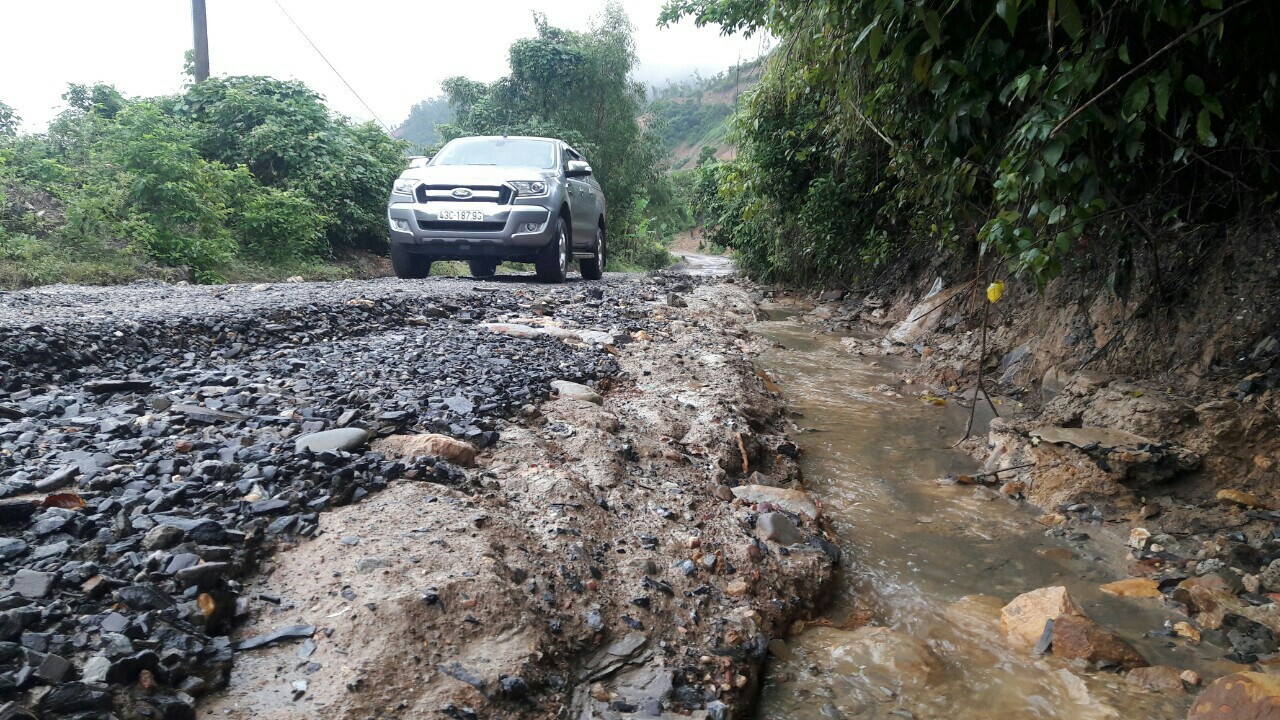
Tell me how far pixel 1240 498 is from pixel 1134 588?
768 millimetres

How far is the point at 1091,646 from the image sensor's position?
201cm

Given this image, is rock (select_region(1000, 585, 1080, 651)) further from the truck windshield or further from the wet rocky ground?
the truck windshield

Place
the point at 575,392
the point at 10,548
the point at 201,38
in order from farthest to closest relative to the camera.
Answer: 1. the point at 201,38
2. the point at 575,392
3. the point at 10,548

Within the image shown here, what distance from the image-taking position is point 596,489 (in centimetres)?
261

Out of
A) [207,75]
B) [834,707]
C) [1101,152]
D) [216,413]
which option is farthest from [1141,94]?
[207,75]

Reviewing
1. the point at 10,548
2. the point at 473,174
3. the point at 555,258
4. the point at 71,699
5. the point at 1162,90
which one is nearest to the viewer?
the point at 71,699

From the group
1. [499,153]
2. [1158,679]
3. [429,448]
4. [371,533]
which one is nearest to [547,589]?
[371,533]

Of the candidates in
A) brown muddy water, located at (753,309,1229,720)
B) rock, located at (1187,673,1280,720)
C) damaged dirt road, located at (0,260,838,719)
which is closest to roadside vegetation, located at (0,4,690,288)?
damaged dirt road, located at (0,260,838,719)

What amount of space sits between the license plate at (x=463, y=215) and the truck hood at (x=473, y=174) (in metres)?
0.32

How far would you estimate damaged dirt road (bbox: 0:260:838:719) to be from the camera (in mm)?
1485

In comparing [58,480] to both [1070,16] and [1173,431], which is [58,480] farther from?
[1173,431]

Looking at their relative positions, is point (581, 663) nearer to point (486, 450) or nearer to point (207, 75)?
point (486, 450)

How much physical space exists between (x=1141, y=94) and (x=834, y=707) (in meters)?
2.15

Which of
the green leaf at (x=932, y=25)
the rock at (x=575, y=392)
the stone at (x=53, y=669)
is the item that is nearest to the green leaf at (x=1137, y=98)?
the green leaf at (x=932, y=25)
